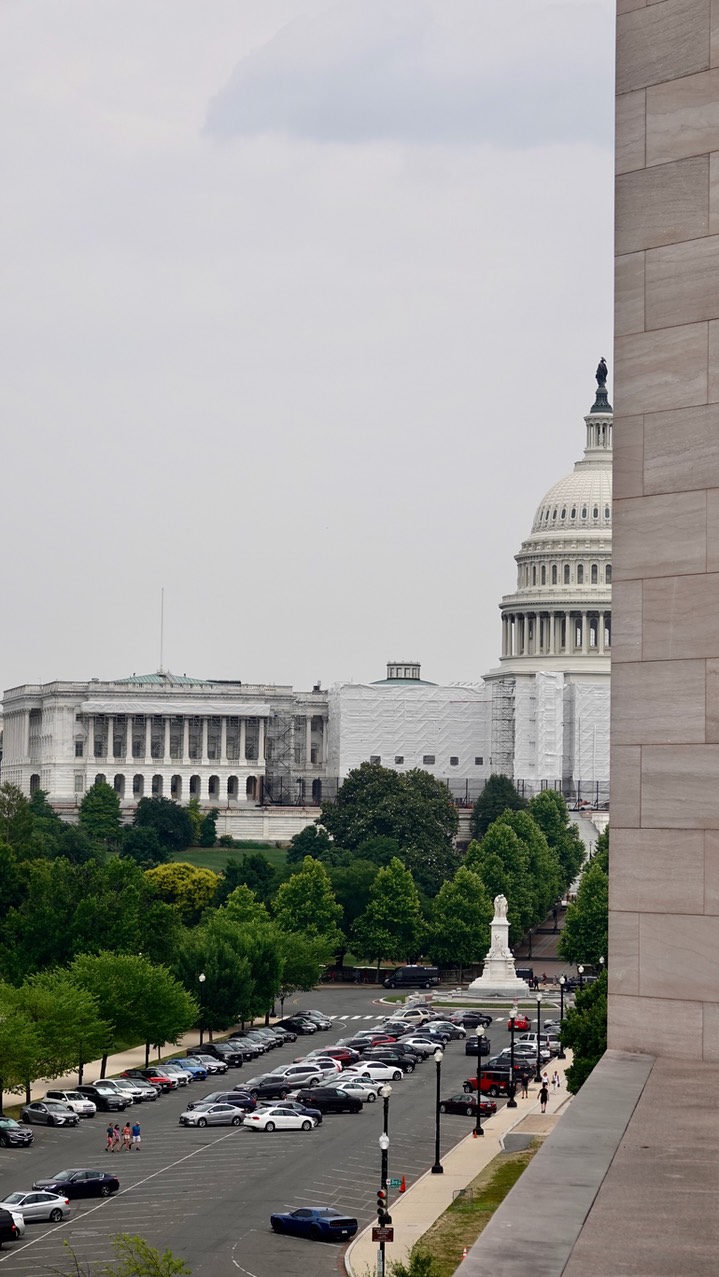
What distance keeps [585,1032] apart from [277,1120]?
40.9ft

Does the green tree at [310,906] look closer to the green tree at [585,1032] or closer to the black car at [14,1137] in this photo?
the green tree at [585,1032]

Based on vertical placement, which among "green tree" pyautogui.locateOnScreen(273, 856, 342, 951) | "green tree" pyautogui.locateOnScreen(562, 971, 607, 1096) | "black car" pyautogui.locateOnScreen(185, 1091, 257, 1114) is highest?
"green tree" pyautogui.locateOnScreen(273, 856, 342, 951)

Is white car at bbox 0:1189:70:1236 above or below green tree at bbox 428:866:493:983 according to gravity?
below

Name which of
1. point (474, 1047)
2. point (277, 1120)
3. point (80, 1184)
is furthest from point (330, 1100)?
point (80, 1184)

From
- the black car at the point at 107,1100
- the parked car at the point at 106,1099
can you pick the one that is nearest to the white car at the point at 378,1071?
the parked car at the point at 106,1099

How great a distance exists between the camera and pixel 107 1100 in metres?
Answer: 92.9

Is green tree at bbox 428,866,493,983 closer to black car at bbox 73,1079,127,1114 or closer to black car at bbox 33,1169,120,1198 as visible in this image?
black car at bbox 73,1079,127,1114

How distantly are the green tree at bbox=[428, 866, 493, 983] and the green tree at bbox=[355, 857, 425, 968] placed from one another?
1473 millimetres

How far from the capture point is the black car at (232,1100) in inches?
3535

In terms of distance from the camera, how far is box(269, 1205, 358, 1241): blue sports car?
62.5 metres

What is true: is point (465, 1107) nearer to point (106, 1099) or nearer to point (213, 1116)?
point (213, 1116)

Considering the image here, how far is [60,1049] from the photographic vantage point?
310 feet

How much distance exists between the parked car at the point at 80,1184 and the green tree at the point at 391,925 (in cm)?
8895

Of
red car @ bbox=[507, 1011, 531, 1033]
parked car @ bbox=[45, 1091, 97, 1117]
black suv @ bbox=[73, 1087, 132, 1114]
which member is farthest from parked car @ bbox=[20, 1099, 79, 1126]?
red car @ bbox=[507, 1011, 531, 1033]
